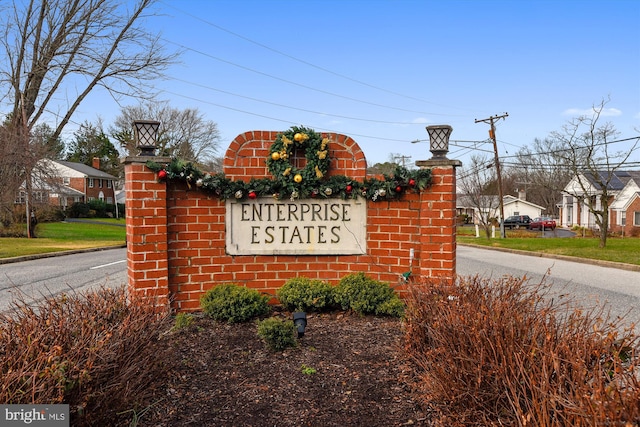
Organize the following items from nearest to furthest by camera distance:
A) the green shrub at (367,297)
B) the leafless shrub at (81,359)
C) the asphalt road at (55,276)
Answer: the leafless shrub at (81,359), the green shrub at (367,297), the asphalt road at (55,276)

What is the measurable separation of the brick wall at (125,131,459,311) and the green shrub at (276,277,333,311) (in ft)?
1.14

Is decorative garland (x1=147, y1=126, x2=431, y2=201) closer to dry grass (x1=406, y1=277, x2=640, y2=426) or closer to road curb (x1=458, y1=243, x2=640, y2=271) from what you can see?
dry grass (x1=406, y1=277, x2=640, y2=426)

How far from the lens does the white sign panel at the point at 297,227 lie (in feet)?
18.5

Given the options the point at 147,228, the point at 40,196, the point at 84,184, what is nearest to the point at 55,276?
the point at 147,228

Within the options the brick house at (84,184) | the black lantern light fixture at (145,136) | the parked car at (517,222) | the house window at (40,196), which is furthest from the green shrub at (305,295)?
the parked car at (517,222)

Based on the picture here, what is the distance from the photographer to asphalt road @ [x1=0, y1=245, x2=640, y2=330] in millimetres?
7902

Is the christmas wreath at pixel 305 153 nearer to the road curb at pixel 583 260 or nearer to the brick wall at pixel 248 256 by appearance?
the brick wall at pixel 248 256

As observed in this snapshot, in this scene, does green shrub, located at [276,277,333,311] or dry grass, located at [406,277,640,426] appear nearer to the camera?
dry grass, located at [406,277,640,426]

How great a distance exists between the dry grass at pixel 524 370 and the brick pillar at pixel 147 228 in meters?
3.24

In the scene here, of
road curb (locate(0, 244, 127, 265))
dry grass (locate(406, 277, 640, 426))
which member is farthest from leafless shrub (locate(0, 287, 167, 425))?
road curb (locate(0, 244, 127, 265))

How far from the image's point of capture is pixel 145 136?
17.6 ft

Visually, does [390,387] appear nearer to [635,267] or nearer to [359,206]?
[359,206]

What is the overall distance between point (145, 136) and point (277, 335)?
2967mm

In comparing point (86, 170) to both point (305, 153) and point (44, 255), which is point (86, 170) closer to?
point (44, 255)
